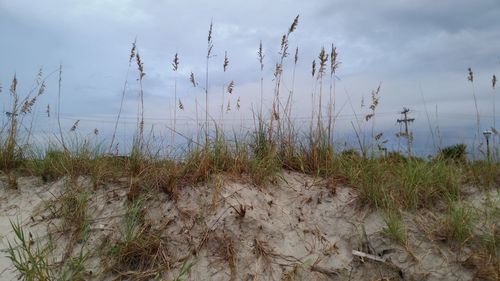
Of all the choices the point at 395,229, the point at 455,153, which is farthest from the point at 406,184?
the point at 455,153

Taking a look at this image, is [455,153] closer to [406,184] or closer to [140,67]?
[406,184]

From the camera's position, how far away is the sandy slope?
10.7 ft

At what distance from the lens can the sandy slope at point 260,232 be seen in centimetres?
326

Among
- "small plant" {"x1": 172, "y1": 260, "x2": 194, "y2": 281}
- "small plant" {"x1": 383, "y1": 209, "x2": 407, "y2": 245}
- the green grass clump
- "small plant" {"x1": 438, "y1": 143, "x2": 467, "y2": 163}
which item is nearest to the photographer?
"small plant" {"x1": 172, "y1": 260, "x2": 194, "y2": 281}

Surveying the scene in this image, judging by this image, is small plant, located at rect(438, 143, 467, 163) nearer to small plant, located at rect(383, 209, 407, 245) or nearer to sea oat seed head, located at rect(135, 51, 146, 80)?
small plant, located at rect(383, 209, 407, 245)

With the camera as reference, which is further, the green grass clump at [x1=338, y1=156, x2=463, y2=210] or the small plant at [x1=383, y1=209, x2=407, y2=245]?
the green grass clump at [x1=338, y1=156, x2=463, y2=210]

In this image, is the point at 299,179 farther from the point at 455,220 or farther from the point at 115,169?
the point at 115,169

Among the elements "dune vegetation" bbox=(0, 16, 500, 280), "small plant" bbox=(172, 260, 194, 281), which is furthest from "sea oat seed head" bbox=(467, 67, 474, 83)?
"small plant" bbox=(172, 260, 194, 281)

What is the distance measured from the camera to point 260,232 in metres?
3.59

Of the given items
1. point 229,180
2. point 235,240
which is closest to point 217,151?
point 229,180

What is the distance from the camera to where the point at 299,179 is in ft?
14.3

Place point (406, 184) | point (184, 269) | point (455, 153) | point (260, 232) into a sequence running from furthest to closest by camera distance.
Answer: point (455, 153)
point (406, 184)
point (260, 232)
point (184, 269)

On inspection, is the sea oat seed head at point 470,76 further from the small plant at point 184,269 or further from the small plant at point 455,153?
the small plant at point 184,269

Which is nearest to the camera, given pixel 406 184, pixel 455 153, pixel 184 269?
pixel 184 269
